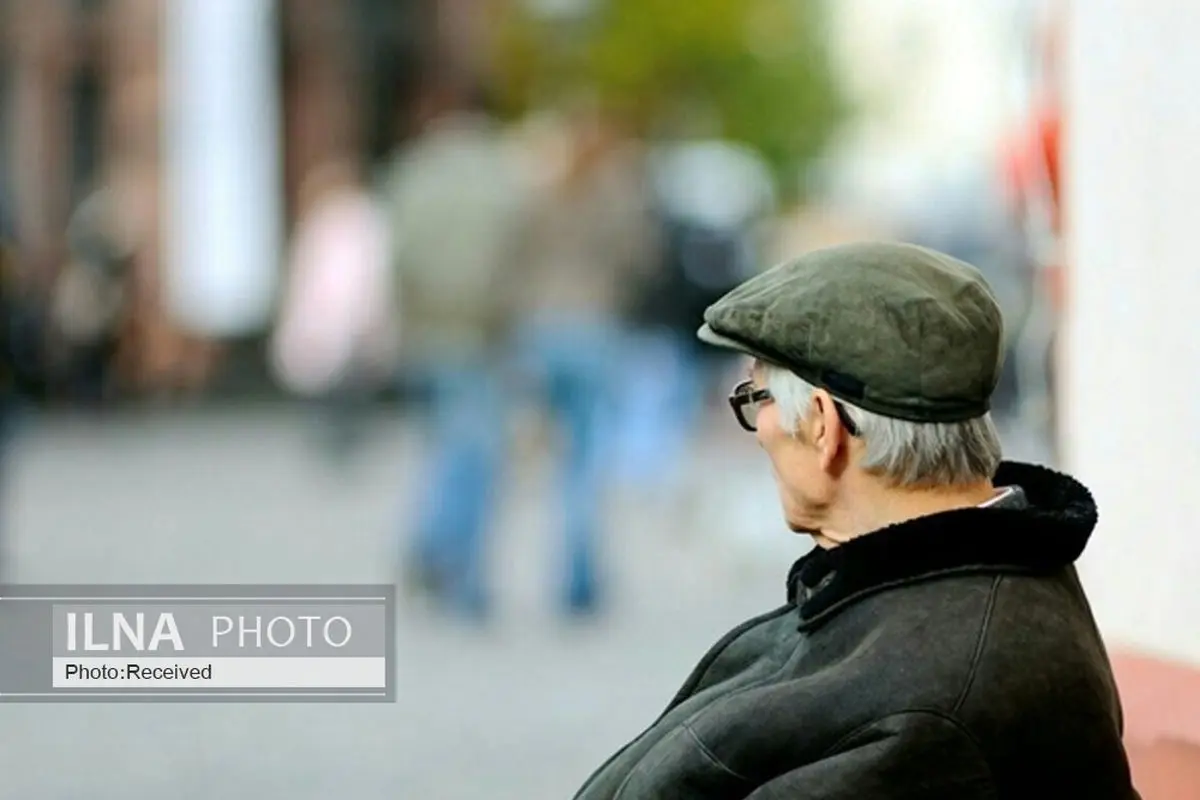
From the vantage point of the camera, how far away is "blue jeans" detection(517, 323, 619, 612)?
908cm

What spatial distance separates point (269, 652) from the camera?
13.8 ft

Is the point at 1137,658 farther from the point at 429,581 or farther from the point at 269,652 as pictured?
the point at 429,581

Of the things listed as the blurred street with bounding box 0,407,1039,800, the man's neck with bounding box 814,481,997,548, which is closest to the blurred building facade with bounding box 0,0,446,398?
the blurred street with bounding box 0,407,1039,800

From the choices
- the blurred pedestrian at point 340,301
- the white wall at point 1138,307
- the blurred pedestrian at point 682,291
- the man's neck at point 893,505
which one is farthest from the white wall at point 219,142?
the man's neck at point 893,505

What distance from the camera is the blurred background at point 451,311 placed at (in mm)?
7137

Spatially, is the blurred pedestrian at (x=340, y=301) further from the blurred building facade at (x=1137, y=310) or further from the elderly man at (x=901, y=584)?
the elderly man at (x=901, y=584)

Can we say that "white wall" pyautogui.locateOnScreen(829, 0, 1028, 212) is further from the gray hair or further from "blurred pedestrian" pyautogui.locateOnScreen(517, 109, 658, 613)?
the gray hair

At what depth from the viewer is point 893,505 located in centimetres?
273

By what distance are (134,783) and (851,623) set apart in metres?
3.78

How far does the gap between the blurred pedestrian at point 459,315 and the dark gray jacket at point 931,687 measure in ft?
20.7

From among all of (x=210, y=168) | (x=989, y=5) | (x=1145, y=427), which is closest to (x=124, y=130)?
(x=210, y=168)

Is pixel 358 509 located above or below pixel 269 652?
above

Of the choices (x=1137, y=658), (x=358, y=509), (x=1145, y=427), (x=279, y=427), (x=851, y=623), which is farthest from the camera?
(x=279, y=427)

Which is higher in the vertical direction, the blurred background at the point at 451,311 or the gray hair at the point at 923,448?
the blurred background at the point at 451,311
